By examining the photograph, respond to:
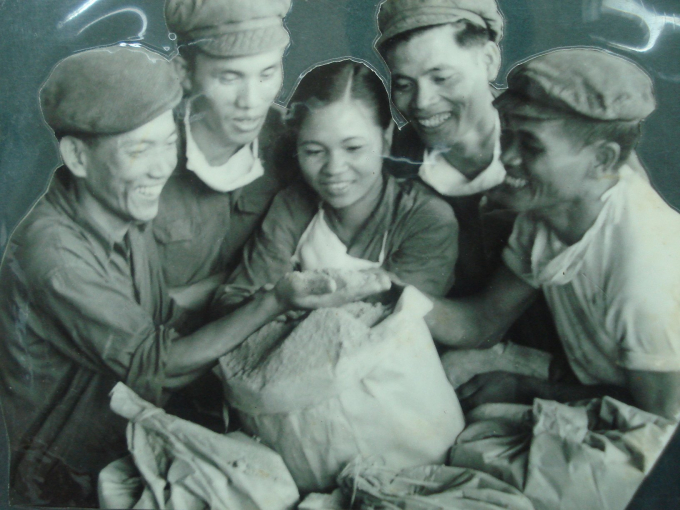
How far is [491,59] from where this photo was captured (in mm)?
1668

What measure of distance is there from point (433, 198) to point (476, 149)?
0.14 metres

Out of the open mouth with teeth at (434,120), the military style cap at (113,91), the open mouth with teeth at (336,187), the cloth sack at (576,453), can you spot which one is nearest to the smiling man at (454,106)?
the open mouth with teeth at (434,120)

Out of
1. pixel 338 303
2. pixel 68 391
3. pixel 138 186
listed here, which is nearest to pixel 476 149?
pixel 338 303

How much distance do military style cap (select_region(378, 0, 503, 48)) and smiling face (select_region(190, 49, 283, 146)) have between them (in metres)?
0.25

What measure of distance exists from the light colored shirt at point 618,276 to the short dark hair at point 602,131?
6 cm

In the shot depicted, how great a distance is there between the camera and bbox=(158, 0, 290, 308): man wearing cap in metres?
1.67

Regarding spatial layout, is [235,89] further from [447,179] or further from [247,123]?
[447,179]

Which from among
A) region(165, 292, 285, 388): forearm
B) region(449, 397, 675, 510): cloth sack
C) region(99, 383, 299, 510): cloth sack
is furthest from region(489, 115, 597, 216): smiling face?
region(99, 383, 299, 510): cloth sack

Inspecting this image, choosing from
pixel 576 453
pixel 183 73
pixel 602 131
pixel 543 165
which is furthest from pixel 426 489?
pixel 183 73

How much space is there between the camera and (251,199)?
5.82 ft

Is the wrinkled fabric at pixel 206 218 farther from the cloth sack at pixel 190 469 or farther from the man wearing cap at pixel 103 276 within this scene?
the cloth sack at pixel 190 469

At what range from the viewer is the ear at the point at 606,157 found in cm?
162

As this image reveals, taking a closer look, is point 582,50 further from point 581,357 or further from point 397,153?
point 581,357

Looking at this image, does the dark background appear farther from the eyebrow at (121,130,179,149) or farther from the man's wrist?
the man's wrist
